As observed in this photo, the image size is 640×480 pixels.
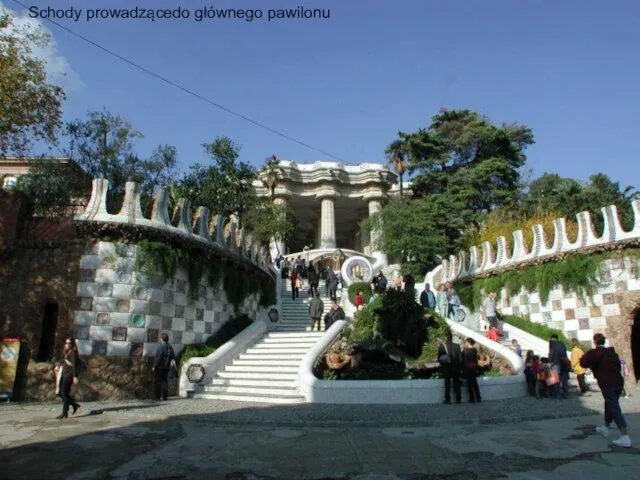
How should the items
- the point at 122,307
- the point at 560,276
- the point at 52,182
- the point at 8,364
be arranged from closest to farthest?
1. the point at 8,364
2. the point at 122,307
3. the point at 560,276
4. the point at 52,182

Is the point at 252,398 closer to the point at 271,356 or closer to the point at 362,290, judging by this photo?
the point at 271,356

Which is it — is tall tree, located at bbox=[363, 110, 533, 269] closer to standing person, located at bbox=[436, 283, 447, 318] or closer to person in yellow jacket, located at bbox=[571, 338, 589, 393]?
standing person, located at bbox=[436, 283, 447, 318]

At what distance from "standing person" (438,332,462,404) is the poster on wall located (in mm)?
9862

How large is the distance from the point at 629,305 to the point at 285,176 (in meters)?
32.8

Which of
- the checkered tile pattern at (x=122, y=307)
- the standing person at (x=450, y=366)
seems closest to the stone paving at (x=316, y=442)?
the standing person at (x=450, y=366)

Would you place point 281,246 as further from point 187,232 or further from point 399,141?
point 187,232

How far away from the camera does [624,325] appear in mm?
14984

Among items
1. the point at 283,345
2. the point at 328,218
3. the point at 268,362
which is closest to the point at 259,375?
the point at 268,362

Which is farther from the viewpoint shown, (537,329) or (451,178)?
(451,178)

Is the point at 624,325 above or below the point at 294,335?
above

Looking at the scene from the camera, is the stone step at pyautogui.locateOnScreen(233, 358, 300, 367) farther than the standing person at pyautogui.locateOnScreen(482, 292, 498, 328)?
No

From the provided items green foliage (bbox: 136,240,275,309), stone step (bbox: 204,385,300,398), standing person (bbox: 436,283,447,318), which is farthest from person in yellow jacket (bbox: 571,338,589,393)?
green foliage (bbox: 136,240,275,309)

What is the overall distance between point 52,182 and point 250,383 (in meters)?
11.9

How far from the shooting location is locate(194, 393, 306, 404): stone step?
37.1 feet
